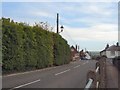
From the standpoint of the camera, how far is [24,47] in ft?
99.1

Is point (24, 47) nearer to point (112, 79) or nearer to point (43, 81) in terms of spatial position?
point (43, 81)

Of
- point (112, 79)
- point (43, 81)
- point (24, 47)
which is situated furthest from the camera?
point (24, 47)

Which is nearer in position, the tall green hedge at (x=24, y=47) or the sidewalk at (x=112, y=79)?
the sidewalk at (x=112, y=79)

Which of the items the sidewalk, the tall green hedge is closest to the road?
the sidewalk

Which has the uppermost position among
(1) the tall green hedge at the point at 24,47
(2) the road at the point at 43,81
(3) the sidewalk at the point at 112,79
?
(1) the tall green hedge at the point at 24,47

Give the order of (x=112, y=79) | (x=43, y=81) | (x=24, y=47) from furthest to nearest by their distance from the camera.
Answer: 1. (x=24, y=47)
2. (x=112, y=79)
3. (x=43, y=81)

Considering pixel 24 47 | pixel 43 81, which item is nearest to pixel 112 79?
pixel 43 81

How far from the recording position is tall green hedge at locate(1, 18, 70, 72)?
25.7 metres

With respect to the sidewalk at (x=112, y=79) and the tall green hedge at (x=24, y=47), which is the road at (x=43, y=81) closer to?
the sidewalk at (x=112, y=79)

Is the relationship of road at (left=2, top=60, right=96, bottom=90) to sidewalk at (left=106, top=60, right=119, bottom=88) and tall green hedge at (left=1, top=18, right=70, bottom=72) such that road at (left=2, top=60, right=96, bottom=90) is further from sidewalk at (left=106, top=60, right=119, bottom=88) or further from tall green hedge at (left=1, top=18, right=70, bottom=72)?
tall green hedge at (left=1, top=18, right=70, bottom=72)

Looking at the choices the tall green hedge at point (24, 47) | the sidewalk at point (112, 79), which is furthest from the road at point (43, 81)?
the tall green hedge at point (24, 47)

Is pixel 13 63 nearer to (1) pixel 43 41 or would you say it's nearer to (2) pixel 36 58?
(2) pixel 36 58

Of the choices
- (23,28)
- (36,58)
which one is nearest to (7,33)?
(23,28)

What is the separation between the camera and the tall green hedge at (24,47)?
25703 millimetres
